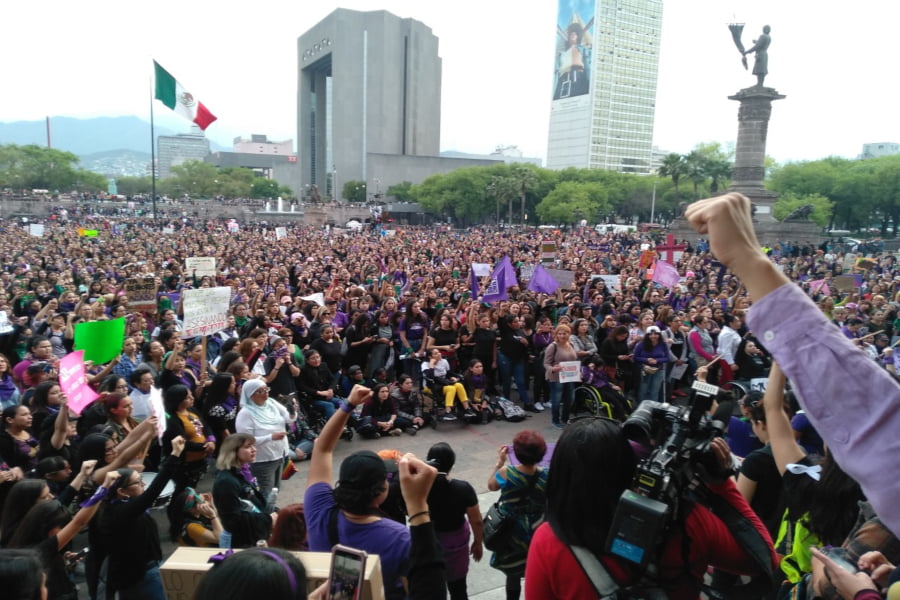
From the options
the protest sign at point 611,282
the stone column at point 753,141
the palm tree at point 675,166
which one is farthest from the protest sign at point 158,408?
the palm tree at point 675,166

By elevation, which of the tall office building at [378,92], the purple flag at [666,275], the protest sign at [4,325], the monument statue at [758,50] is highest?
the tall office building at [378,92]

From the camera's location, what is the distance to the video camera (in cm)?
154

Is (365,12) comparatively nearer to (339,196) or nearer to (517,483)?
(339,196)

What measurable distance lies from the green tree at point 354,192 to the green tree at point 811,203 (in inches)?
2491

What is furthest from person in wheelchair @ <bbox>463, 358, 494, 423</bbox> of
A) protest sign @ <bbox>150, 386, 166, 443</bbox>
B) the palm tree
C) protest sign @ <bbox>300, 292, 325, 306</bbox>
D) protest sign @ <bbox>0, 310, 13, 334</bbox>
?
the palm tree

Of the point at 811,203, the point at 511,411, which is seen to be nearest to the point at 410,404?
the point at 511,411

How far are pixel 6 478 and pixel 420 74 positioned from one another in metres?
115

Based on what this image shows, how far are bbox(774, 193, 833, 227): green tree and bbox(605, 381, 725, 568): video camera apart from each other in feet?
193

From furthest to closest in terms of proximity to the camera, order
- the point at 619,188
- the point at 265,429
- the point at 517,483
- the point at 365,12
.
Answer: the point at 365,12 → the point at 619,188 → the point at 265,429 → the point at 517,483

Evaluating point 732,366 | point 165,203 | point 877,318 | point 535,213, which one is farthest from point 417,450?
point 165,203

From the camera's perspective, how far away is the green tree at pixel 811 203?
53.2 metres

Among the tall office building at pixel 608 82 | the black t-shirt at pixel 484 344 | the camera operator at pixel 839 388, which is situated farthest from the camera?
the tall office building at pixel 608 82

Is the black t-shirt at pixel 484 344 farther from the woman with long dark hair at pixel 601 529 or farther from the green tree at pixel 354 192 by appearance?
the green tree at pixel 354 192

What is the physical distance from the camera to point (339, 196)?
105 metres
